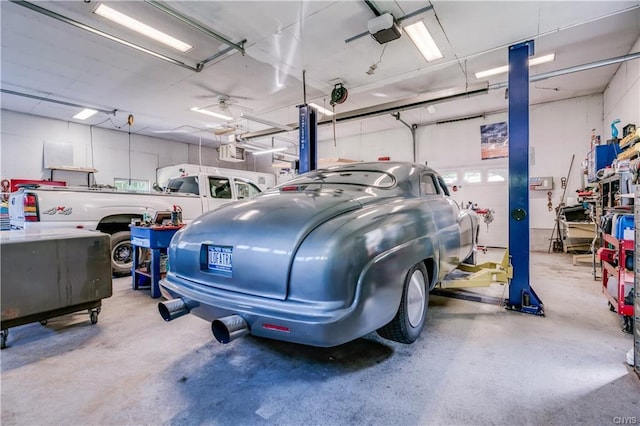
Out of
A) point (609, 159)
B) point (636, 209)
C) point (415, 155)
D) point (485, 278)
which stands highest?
point (415, 155)

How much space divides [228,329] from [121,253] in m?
4.41

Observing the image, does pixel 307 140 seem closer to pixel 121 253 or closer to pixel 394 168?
pixel 394 168

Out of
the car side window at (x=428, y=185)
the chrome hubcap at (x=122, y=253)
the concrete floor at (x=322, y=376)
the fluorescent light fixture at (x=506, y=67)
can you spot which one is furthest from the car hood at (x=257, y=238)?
the fluorescent light fixture at (x=506, y=67)

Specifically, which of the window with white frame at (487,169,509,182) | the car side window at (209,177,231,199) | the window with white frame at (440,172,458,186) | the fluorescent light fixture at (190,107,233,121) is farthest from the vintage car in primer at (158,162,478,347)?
the window with white frame at (440,172,458,186)

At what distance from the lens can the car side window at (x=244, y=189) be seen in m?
6.21

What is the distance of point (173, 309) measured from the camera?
172 cm

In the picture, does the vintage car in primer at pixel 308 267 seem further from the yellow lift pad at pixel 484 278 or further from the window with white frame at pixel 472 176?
the window with white frame at pixel 472 176

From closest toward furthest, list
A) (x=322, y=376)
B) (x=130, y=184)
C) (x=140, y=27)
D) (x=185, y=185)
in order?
(x=322, y=376), (x=140, y=27), (x=185, y=185), (x=130, y=184)

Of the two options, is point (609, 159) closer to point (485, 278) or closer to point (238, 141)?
point (485, 278)

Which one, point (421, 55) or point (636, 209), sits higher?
point (421, 55)

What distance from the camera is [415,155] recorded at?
32.8 feet

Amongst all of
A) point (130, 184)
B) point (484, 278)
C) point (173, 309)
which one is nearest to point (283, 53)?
point (484, 278)

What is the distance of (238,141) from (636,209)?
923 centimetres

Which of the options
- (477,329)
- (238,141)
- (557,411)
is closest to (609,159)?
(477,329)
